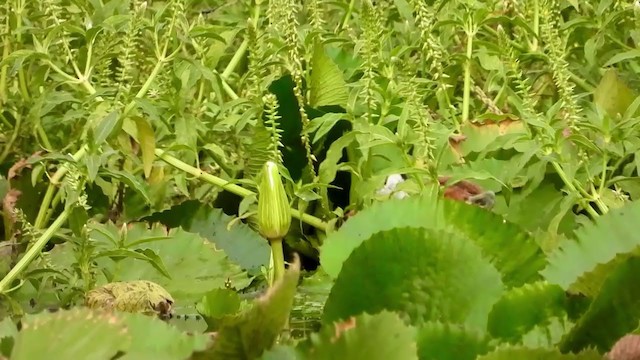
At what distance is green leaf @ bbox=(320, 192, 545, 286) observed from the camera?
59 cm

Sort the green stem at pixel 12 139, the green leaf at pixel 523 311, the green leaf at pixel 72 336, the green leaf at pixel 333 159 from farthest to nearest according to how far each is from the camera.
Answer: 1. the green stem at pixel 12 139
2. the green leaf at pixel 333 159
3. the green leaf at pixel 523 311
4. the green leaf at pixel 72 336

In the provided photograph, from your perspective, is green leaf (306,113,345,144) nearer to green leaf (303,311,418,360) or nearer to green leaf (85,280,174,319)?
green leaf (85,280,174,319)

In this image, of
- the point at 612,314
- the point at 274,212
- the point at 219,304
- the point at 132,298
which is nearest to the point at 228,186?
the point at 132,298

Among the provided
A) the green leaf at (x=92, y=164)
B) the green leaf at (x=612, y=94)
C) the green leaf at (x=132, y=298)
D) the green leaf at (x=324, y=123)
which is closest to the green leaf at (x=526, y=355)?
the green leaf at (x=132, y=298)

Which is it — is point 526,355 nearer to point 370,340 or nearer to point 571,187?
point 370,340

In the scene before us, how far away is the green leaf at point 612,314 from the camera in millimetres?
460

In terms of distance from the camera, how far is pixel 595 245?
0.56m

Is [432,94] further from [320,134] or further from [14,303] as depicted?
[14,303]

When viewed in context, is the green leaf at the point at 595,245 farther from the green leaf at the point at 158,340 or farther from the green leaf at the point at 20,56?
the green leaf at the point at 20,56

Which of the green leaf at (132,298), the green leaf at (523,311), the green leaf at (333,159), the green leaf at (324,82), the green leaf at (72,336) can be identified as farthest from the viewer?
the green leaf at (324,82)

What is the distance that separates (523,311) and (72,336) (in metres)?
0.23

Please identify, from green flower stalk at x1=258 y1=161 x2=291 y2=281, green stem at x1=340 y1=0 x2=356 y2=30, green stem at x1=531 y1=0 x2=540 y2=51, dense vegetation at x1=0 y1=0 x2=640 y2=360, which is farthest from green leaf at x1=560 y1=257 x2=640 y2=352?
green stem at x1=340 y1=0 x2=356 y2=30

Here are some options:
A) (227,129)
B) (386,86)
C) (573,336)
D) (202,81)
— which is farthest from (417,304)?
(202,81)

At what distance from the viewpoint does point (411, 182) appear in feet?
3.28
